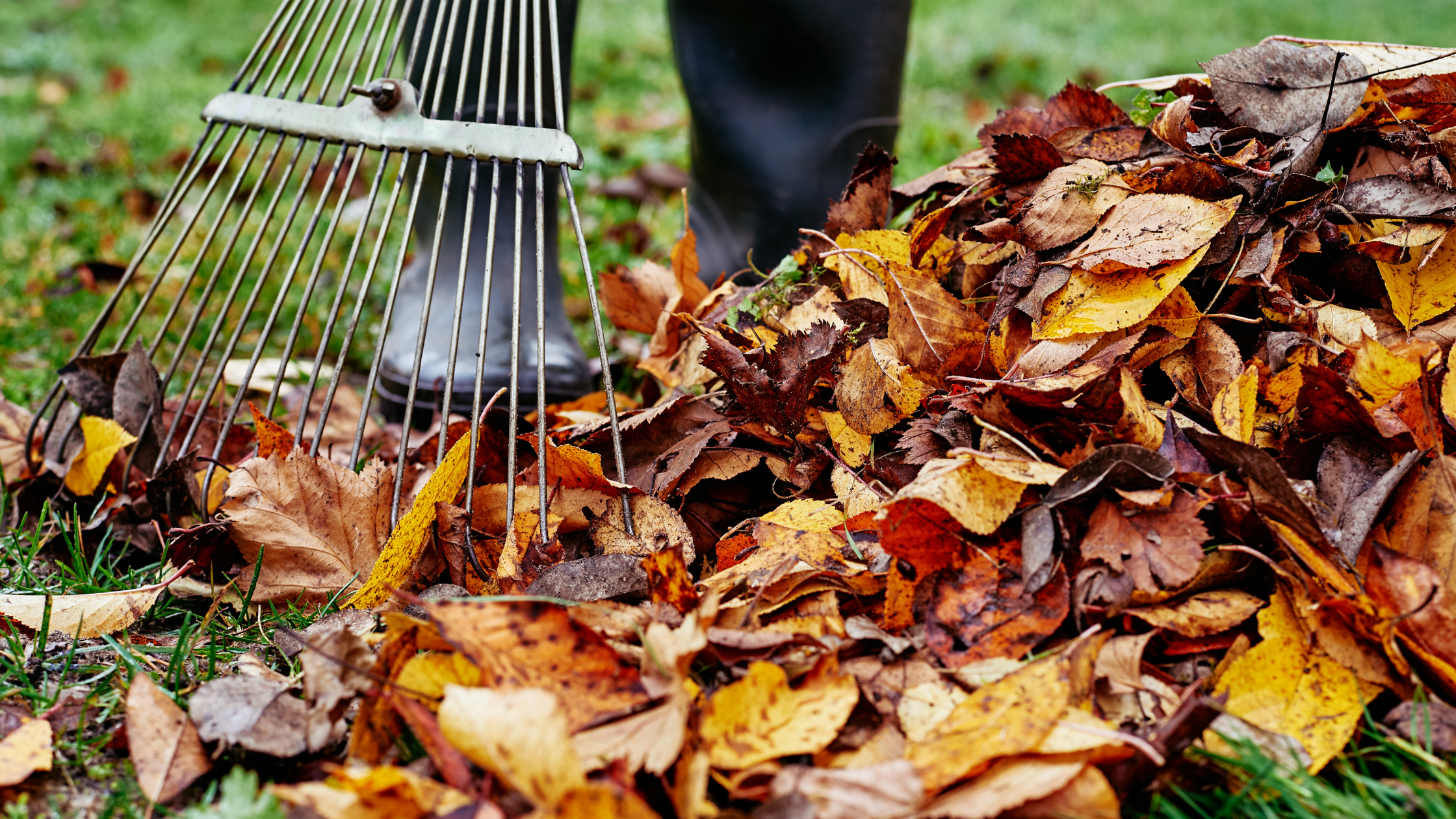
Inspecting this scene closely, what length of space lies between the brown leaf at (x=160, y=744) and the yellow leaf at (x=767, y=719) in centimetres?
44

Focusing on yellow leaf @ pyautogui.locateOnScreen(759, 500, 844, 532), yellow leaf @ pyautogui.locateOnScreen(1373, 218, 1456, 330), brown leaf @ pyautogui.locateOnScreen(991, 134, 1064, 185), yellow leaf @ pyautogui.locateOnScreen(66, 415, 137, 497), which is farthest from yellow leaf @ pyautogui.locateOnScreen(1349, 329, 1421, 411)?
yellow leaf @ pyautogui.locateOnScreen(66, 415, 137, 497)

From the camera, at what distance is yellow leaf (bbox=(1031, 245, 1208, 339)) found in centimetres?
109

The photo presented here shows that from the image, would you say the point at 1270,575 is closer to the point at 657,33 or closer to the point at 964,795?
the point at 964,795

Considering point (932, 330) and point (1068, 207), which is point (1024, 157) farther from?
point (932, 330)

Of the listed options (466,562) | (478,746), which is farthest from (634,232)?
(478,746)

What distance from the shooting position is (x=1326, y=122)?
45.1 inches

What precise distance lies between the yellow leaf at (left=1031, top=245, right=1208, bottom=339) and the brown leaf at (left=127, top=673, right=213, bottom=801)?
0.92 m

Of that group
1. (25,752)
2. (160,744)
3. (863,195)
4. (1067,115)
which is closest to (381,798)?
(160,744)

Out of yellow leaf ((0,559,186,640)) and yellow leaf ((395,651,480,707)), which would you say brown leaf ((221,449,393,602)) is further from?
yellow leaf ((395,651,480,707))

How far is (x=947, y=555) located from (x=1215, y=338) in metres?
0.42

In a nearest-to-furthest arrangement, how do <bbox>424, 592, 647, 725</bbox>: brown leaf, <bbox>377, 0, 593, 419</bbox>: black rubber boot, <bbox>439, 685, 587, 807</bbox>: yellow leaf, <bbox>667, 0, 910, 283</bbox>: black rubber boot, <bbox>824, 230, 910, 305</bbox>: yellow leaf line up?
<bbox>439, 685, 587, 807</bbox>: yellow leaf → <bbox>424, 592, 647, 725</bbox>: brown leaf → <bbox>824, 230, 910, 305</bbox>: yellow leaf → <bbox>377, 0, 593, 419</bbox>: black rubber boot → <bbox>667, 0, 910, 283</bbox>: black rubber boot

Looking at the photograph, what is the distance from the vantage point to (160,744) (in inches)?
33.8

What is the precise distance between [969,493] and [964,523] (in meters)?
0.03

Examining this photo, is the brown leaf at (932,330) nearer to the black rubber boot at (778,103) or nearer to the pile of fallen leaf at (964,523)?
the pile of fallen leaf at (964,523)
